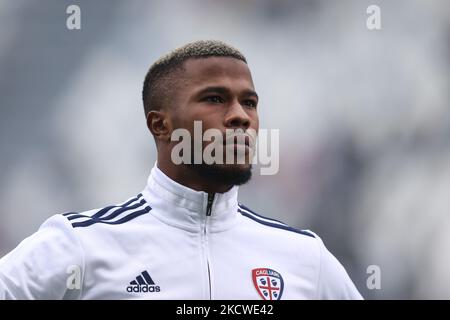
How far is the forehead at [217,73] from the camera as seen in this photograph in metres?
3.07

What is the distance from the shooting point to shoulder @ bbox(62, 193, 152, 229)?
293cm

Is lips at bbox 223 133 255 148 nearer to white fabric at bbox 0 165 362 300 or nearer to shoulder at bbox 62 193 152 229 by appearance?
white fabric at bbox 0 165 362 300

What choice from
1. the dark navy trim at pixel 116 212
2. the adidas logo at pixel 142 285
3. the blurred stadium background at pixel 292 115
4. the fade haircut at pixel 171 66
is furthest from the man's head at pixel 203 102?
the blurred stadium background at pixel 292 115

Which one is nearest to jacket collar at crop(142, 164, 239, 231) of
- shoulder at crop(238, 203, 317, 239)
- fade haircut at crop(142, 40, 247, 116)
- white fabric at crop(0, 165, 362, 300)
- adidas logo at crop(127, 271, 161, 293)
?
white fabric at crop(0, 165, 362, 300)

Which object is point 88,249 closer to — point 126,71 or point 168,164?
point 168,164

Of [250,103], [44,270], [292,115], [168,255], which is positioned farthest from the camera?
[292,115]

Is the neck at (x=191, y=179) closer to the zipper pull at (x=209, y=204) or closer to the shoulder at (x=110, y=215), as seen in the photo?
the zipper pull at (x=209, y=204)

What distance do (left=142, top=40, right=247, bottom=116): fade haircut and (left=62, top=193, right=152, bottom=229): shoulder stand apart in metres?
0.46

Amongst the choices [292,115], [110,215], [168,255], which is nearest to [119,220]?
[110,215]

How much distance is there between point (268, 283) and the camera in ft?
9.60

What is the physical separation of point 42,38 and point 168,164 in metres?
3.86

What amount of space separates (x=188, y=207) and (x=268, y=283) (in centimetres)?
45

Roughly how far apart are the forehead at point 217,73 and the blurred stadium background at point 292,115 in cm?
291

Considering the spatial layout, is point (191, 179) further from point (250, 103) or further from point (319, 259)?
point (319, 259)
